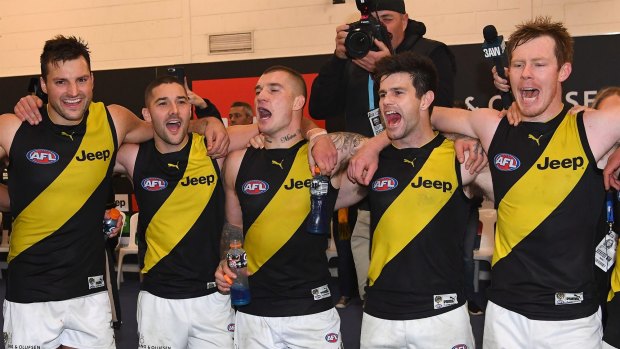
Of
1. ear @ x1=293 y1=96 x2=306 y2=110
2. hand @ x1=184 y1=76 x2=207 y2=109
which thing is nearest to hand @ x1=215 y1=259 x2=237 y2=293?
ear @ x1=293 y1=96 x2=306 y2=110

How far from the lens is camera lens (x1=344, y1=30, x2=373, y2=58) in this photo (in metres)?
4.10

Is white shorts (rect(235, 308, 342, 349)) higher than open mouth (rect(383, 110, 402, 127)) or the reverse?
the reverse

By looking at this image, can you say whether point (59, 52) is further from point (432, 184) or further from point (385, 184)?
point (432, 184)

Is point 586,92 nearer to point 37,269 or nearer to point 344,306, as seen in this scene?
point 344,306

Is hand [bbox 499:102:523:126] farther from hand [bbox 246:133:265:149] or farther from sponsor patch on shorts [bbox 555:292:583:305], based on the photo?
hand [bbox 246:133:265:149]

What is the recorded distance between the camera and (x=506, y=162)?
329 cm

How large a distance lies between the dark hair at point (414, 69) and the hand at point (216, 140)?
3.17 ft

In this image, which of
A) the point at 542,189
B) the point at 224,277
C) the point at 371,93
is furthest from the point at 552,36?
the point at 224,277

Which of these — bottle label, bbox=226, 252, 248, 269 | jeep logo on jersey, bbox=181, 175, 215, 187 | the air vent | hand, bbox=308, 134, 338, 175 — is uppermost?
the air vent

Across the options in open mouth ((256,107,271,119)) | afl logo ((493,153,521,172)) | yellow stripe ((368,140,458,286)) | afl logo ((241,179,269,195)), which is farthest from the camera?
open mouth ((256,107,271,119))

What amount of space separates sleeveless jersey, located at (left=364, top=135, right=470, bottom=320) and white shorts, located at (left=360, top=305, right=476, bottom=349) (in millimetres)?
31

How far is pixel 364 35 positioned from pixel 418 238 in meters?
1.35

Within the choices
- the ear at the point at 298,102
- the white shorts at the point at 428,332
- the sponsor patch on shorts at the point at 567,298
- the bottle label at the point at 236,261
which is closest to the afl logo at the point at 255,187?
the bottle label at the point at 236,261

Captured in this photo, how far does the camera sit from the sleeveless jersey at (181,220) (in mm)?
3912
